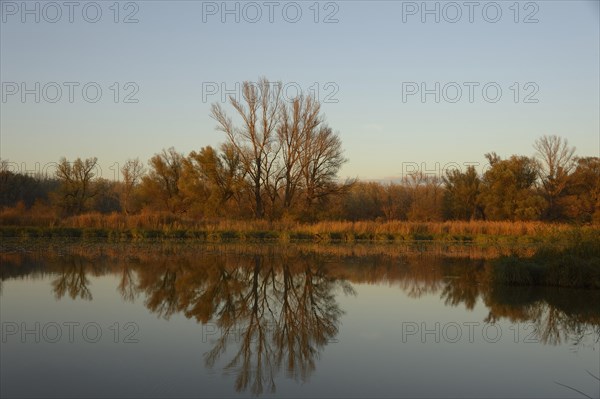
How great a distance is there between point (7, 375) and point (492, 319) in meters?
7.20

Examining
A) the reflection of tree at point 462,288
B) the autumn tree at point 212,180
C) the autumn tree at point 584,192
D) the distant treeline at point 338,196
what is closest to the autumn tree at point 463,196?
the distant treeline at point 338,196

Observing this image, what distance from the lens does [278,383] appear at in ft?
19.0

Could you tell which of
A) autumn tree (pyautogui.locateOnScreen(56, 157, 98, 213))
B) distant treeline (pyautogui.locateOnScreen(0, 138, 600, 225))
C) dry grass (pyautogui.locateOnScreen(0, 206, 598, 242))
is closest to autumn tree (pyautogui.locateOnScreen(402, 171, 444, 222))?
distant treeline (pyautogui.locateOnScreen(0, 138, 600, 225))

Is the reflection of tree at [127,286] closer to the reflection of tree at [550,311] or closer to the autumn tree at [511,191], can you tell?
the reflection of tree at [550,311]

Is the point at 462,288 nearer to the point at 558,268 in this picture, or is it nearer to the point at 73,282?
the point at 558,268

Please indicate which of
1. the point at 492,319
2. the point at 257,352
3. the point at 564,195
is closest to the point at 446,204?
the point at 564,195

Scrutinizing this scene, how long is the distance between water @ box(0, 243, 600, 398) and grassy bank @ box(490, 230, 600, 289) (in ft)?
1.67

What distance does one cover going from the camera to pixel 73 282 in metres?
12.4

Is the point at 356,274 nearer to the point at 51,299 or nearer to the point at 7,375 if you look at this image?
the point at 51,299

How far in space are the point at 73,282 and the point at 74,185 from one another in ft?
103

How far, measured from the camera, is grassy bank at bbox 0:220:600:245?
83.0ft

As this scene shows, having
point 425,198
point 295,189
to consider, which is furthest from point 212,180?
point 425,198

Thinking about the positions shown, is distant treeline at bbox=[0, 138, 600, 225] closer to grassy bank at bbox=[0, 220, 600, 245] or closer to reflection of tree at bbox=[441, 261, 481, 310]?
grassy bank at bbox=[0, 220, 600, 245]

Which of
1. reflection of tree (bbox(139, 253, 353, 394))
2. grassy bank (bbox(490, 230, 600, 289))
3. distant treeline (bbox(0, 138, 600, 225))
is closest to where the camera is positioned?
reflection of tree (bbox(139, 253, 353, 394))
